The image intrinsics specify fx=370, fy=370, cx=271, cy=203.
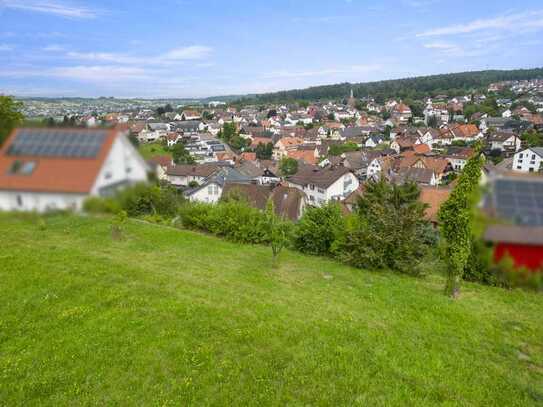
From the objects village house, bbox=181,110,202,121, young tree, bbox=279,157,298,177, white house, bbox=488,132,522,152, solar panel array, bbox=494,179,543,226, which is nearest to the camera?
solar panel array, bbox=494,179,543,226

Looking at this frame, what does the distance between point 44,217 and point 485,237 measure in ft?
8.67

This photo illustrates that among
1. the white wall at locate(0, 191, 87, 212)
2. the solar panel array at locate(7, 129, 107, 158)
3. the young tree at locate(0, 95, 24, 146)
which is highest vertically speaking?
the young tree at locate(0, 95, 24, 146)

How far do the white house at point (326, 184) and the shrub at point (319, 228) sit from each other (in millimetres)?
37214

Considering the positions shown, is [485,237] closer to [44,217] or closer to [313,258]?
[44,217]

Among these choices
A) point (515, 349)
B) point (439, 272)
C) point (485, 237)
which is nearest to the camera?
point (485, 237)

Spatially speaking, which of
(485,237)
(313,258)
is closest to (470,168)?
(485,237)

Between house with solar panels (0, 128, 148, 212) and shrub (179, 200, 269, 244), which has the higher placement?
house with solar panels (0, 128, 148, 212)

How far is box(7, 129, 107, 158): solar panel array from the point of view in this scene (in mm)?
2078

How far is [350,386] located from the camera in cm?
1298

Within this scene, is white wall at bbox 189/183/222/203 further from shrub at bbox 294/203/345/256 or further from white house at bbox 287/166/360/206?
white house at bbox 287/166/360/206

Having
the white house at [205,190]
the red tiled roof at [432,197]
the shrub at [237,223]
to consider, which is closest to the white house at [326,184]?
the red tiled roof at [432,197]

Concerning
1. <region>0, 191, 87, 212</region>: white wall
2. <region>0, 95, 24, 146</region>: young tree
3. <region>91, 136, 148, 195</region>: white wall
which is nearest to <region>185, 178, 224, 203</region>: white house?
<region>0, 95, 24, 146</region>: young tree

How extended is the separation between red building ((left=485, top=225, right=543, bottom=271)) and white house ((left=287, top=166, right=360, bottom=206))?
68.6m

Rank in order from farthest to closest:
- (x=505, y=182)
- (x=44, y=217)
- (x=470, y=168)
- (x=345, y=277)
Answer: (x=345, y=277) → (x=470, y=168) → (x=44, y=217) → (x=505, y=182)
